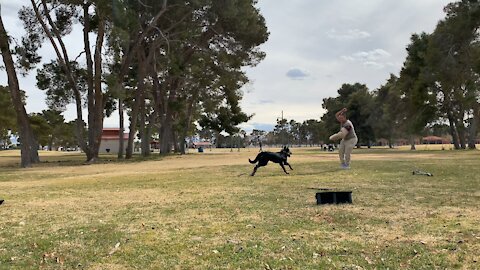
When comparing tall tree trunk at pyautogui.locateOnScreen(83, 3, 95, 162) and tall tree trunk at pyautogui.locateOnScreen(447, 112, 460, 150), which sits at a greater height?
tall tree trunk at pyautogui.locateOnScreen(83, 3, 95, 162)

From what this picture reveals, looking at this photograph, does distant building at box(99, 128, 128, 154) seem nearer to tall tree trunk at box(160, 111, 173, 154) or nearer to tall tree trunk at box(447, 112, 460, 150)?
tall tree trunk at box(160, 111, 173, 154)

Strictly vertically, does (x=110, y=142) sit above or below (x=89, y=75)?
below

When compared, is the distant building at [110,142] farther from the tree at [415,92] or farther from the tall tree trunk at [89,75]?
the tall tree trunk at [89,75]

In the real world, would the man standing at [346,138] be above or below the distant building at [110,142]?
below

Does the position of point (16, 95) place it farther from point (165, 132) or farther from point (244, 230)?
point (244, 230)

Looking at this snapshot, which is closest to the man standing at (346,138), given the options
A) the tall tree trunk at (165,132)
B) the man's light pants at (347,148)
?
the man's light pants at (347,148)

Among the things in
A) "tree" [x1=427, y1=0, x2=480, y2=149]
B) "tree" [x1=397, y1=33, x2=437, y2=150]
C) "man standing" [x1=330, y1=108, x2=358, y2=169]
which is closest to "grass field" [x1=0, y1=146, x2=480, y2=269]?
"man standing" [x1=330, y1=108, x2=358, y2=169]

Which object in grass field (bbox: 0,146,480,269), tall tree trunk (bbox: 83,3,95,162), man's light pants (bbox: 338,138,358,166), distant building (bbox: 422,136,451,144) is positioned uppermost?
tall tree trunk (bbox: 83,3,95,162)

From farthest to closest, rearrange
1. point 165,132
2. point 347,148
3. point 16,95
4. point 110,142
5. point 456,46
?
point 110,142
point 165,132
point 456,46
point 16,95
point 347,148

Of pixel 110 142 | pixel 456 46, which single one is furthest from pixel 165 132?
pixel 110 142

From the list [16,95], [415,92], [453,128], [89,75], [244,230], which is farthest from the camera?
[453,128]

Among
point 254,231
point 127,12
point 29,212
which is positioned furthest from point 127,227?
point 127,12

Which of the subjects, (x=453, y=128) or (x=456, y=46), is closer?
(x=456, y=46)

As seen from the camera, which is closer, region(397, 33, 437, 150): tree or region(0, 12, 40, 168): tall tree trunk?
region(0, 12, 40, 168): tall tree trunk
